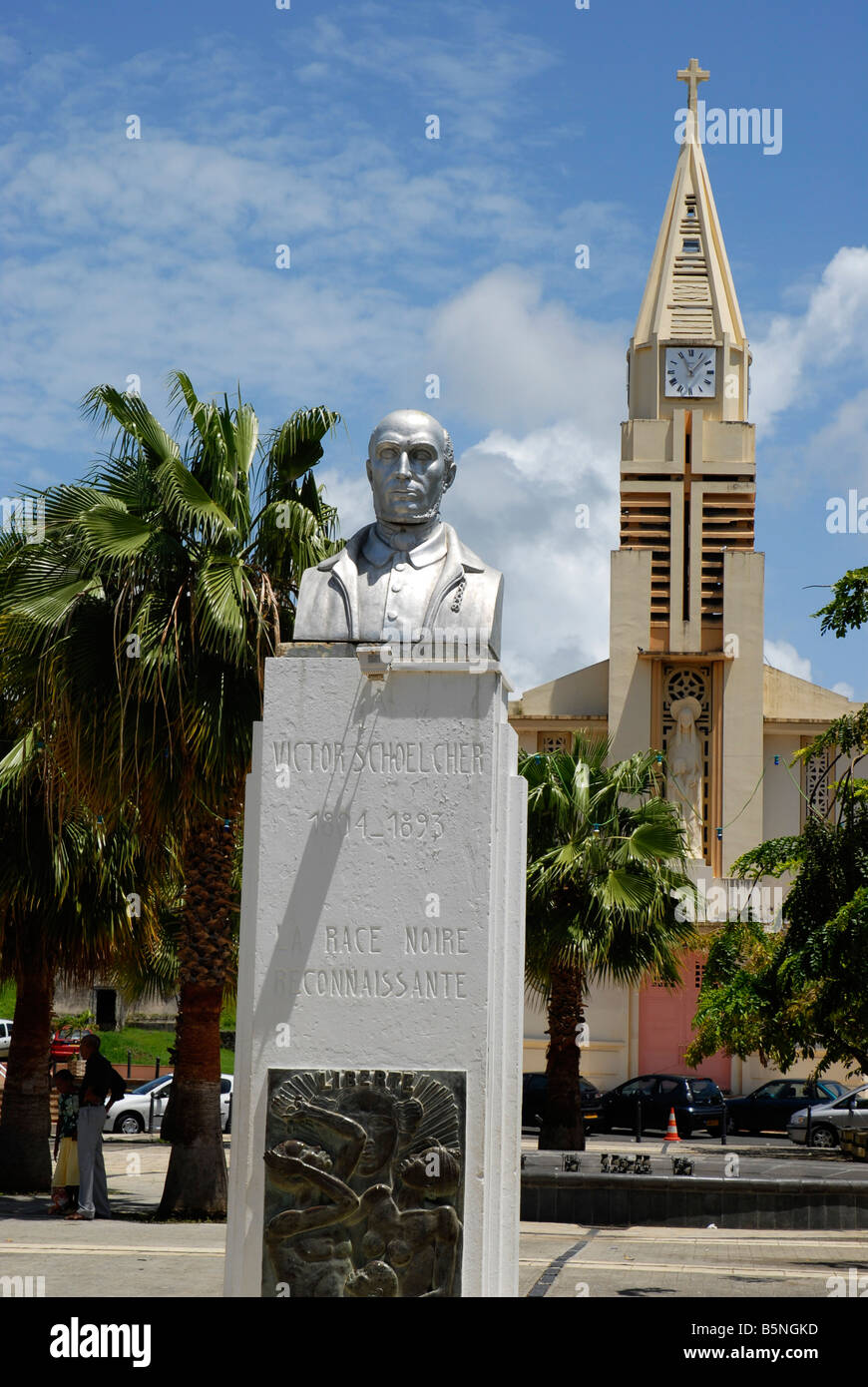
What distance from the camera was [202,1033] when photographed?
17469 mm

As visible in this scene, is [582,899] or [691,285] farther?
[691,285]

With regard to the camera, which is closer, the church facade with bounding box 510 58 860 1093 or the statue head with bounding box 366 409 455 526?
the statue head with bounding box 366 409 455 526

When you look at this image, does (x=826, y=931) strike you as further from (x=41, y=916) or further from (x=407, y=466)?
(x=41, y=916)

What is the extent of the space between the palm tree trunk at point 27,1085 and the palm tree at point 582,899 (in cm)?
774

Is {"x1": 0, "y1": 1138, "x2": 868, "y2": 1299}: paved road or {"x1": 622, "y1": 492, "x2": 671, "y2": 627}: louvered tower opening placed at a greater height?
{"x1": 622, "y1": 492, "x2": 671, "y2": 627}: louvered tower opening

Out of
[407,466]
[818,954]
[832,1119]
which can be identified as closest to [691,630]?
[832,1119]

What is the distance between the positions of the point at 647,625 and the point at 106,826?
31.6 metres

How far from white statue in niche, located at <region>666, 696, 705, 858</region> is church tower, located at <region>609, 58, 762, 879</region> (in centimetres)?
4

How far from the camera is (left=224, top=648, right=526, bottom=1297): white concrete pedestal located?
793 centimetres

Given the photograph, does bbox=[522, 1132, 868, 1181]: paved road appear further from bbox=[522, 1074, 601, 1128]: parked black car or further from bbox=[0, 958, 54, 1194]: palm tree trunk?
bbox=[0, 958, 54, 1194]: palm tree trunk

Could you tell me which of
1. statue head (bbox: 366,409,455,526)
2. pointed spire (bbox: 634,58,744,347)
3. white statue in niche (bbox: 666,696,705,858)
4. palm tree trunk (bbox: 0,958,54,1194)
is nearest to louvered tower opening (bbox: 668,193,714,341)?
pointed spire (bbox: 634,58,744,347)

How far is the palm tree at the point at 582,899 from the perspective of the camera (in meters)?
24.9

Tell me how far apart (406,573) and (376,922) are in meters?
1.78

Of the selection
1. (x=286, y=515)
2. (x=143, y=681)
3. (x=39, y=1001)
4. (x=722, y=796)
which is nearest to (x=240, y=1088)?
(x=143, y=681)
